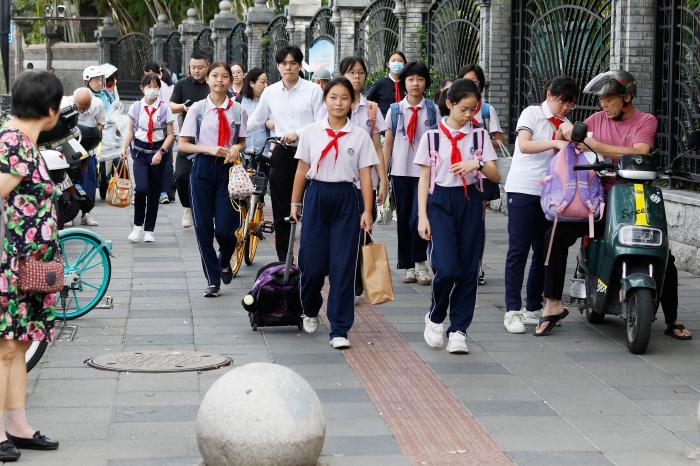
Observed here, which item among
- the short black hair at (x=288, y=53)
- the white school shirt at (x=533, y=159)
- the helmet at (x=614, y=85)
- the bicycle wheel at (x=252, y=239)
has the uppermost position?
the short black hair at (x=288, y=53)

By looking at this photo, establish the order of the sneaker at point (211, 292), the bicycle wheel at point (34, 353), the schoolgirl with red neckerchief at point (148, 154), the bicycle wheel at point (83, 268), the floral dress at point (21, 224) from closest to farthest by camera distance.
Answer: the floral dress at point (21, 224)
the bicycle wheel at point (34, 353)
the bicycle wheel at point (83, 268)
the sneaker at point (211, 292)
the schoolgirl with red neckerchief at point (148, 154)

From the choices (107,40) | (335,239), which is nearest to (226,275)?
(335,239)

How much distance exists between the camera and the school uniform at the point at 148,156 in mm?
13922

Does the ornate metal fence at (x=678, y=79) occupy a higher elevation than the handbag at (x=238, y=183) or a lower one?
higher

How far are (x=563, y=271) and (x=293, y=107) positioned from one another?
2864 mm

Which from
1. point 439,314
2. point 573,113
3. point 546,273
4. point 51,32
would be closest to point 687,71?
point 573,113

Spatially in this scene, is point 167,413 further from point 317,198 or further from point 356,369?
point 317,198

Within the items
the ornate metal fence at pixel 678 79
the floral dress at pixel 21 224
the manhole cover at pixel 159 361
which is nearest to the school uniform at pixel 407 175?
the ornate metal fence at pixel 678 79

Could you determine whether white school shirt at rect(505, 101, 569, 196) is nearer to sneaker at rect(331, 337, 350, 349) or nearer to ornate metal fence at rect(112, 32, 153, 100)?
sneaker at rect(331, 337, 350, 349)

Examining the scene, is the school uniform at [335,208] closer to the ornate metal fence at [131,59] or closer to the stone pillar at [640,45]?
the stone pillar at [640,45]

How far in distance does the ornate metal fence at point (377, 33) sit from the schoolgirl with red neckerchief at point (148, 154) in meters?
7.63

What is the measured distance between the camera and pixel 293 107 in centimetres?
1073

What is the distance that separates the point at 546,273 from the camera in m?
8.99

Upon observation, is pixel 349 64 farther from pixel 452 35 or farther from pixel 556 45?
pixel 452 35
